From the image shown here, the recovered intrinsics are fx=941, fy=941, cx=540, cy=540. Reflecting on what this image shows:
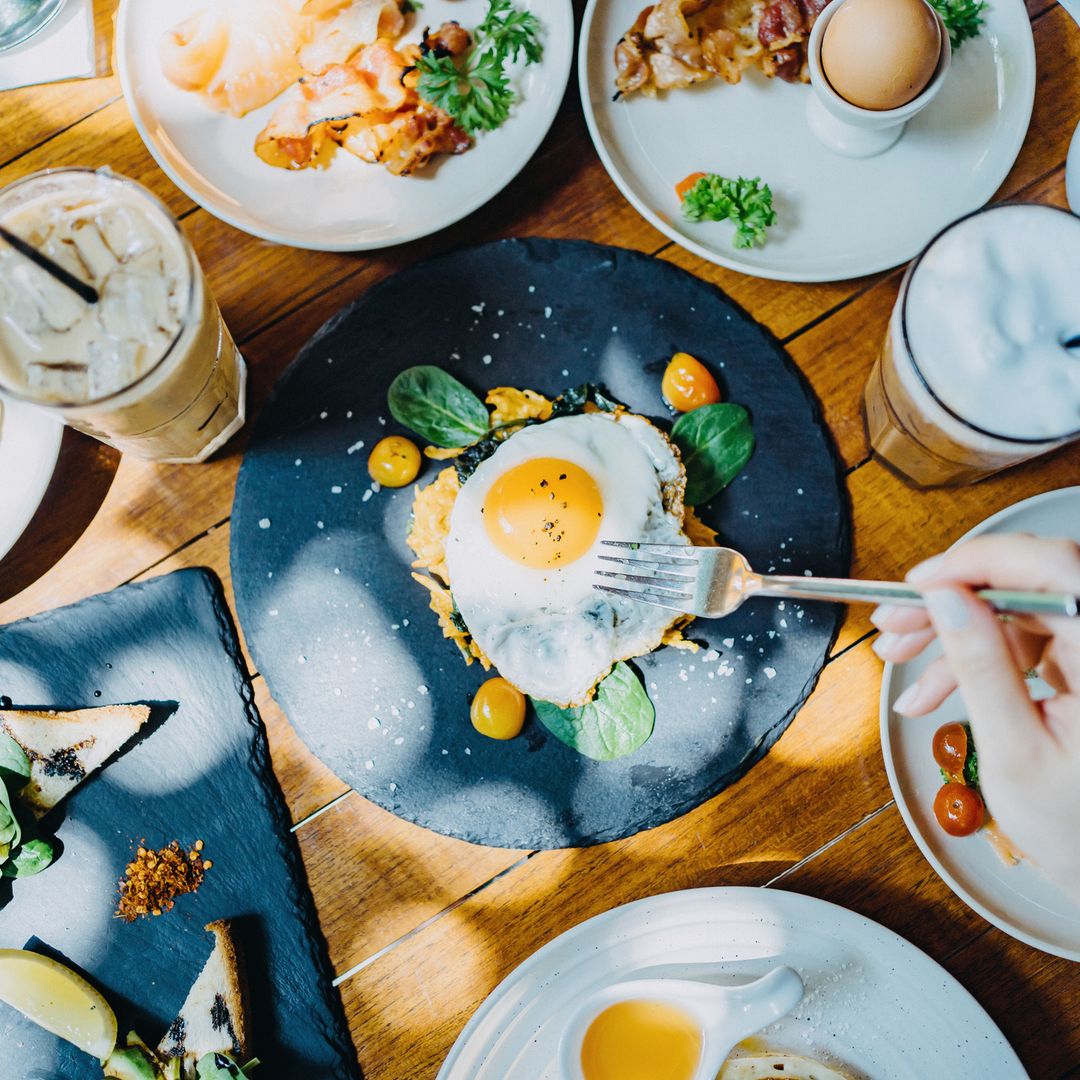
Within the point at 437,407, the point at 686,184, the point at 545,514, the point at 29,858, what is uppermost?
the point at 686,184

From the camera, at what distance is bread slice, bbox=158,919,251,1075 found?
5.99 feet

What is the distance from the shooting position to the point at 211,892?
190 centimetres

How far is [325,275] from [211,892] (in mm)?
1291

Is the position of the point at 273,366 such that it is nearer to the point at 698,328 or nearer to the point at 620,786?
the point at 698,328

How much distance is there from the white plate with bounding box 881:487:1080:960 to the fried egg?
0.49 meters

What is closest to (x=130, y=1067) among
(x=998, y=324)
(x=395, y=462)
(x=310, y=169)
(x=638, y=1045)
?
(x=638, y=1045)

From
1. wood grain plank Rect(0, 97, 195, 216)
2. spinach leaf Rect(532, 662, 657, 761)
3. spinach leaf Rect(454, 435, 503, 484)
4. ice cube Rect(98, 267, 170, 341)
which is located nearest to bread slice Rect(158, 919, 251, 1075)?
spinach leaf Rect(532, 662, 657, 761)

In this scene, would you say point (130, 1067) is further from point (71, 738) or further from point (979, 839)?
point (979, 839)

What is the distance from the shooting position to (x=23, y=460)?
6.05 ft

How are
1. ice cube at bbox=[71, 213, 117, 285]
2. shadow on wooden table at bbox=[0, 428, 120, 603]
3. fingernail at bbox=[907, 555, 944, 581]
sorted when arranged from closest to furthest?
fingernail at bbox=[907, 555, 944, 581] < ice cube at bbox=[71, 213, 117, 285] < shadow on wooden table at bbox=[0, 428, 120, 603]

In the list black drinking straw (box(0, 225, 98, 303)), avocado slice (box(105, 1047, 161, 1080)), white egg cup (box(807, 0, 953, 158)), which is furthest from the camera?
avocado slice (box(105, 1047, 161, 1080))

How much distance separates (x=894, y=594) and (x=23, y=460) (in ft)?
5.30

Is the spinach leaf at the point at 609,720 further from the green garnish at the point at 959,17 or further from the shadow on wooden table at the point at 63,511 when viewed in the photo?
the green garnish at the point at 959,17

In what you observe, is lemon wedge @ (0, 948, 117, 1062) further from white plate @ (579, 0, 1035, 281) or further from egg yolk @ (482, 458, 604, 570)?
white plate @ (579, 0, 1035, 281)
